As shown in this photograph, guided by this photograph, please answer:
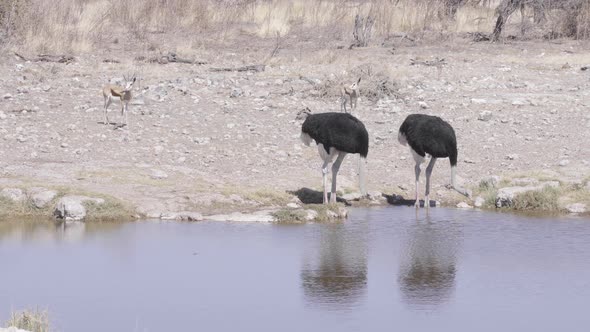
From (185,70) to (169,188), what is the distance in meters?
8.49

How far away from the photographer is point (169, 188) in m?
14.0

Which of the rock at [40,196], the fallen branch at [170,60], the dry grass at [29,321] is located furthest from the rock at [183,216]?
the fallen branch at [170,60]

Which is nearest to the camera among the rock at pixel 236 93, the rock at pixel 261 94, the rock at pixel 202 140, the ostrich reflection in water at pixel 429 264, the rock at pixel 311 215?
the ostrich reflection in water at pixel 429 264

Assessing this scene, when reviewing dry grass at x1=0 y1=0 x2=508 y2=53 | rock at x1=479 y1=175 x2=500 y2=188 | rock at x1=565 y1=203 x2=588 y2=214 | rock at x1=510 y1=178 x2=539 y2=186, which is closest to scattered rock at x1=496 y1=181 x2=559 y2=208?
rock at x1=510 y1=178 x2=539 y2=186

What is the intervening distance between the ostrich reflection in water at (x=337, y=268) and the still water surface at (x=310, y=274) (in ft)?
0.07

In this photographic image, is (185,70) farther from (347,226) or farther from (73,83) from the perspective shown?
(347,226)

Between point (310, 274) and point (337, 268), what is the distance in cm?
38

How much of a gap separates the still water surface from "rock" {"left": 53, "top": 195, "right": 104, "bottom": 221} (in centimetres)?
29

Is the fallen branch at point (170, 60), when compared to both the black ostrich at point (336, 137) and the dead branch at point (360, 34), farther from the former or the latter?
the black ostrich at point (336, 137)

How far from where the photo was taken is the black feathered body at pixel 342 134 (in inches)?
535

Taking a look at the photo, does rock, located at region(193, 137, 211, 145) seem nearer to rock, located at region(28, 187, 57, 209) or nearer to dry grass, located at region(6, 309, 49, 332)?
rock, located at region(28, 187, 57, 209)

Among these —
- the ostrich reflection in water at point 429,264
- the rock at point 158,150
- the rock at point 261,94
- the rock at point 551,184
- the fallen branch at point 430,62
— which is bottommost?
the ostrich reflection in water at point 429,264

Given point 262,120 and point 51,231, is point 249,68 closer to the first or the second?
point 262,120

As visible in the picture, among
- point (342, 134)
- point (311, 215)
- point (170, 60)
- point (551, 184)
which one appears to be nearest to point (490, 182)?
point (551, 184)
